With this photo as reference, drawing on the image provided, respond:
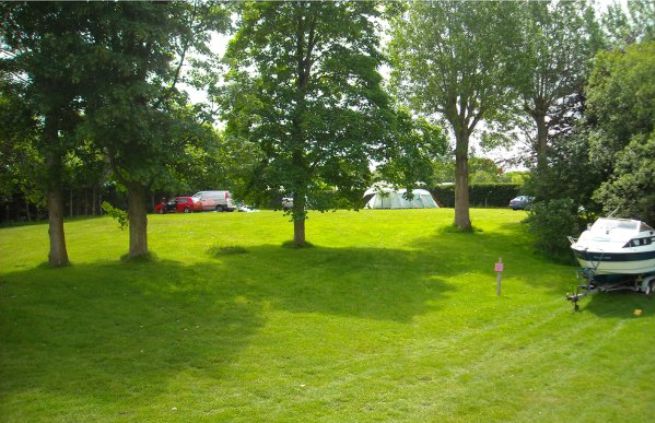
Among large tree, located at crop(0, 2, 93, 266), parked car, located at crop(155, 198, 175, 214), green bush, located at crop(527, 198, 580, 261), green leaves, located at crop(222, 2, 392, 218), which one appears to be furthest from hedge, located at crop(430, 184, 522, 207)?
large tree, located at crop(0, 2, 93, 266)

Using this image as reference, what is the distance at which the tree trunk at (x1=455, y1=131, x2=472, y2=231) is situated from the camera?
27219 millimetres

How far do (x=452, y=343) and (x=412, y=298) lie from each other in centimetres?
393

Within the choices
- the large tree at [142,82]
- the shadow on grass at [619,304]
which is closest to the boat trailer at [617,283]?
the shadow on grass at [619,304]

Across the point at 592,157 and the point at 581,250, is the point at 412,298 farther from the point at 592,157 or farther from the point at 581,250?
the point at 592,157

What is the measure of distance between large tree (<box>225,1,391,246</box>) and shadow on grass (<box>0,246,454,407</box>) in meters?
3.04

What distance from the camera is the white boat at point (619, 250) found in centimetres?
1476

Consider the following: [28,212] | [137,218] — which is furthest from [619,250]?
[28,212]

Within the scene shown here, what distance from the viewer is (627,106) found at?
20.9 meters

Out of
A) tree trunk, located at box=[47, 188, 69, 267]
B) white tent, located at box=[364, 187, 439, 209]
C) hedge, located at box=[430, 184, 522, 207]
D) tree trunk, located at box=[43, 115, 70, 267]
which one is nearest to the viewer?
tree trunk, located at box=[43, 115, 70, 267]

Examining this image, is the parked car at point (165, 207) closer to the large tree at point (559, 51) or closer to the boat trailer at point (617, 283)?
the large tree at point (559, 51)

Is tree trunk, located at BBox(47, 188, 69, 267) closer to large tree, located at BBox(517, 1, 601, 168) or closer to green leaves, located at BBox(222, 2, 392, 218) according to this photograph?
green leaves, located at BBox(222, 2, 392, 218)

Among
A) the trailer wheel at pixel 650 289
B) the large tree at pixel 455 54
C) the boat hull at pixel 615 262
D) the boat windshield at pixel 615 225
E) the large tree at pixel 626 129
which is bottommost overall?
the trailer wheel at pixel 650 289

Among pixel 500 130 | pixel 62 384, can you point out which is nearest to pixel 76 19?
pixel 62 384

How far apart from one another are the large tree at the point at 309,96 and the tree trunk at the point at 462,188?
7.28m
